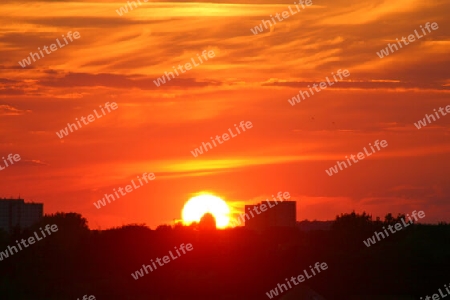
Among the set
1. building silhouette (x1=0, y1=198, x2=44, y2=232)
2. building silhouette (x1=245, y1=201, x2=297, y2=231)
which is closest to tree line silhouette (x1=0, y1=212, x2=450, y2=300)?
building silhouette (x1=245, y1=201, x2=297, y2=231)

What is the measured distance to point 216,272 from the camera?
2285 inches

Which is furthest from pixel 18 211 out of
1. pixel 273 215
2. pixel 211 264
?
pixel 211 264

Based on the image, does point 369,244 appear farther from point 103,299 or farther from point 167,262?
point 103,299

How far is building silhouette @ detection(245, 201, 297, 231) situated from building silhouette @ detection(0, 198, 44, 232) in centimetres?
2307

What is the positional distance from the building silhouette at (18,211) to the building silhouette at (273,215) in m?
23.1

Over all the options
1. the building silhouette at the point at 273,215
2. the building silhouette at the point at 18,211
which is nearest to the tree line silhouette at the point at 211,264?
the building silhouette at the point at 273,215

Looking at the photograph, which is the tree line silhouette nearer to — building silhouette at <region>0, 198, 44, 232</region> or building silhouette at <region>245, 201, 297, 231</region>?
building silhouette at <region>245, 201, 297, 231</region>

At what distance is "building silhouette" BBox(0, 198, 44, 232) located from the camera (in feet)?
313

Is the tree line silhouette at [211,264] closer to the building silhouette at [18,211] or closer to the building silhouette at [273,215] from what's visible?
the building silhouette at [273,215]

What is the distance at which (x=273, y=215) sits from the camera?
317 feet

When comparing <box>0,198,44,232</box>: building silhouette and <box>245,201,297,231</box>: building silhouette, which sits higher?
<box>0,198,44,232</box>: building silhouette

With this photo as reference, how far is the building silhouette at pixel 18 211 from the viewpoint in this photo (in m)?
95.3

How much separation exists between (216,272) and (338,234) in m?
19.5

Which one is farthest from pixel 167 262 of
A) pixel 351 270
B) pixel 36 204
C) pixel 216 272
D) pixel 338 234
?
pixel 36 204
